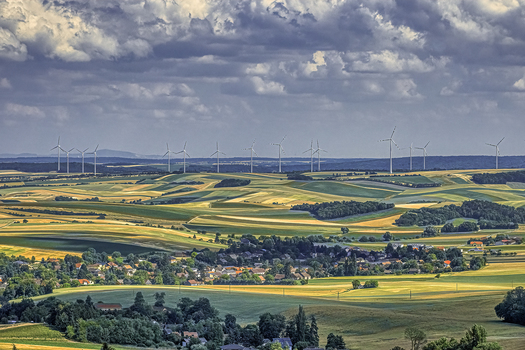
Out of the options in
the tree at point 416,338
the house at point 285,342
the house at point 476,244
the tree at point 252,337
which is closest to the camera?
the tree at point 416,338

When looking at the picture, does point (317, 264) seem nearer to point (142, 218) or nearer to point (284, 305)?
point (284, 305)

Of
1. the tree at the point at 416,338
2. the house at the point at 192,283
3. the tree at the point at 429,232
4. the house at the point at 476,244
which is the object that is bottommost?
the tree at the point at 416,338

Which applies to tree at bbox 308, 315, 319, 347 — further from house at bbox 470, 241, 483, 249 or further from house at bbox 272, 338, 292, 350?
house at bbox 470, 241, 483, 249

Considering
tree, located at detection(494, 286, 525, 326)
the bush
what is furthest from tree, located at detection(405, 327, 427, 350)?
the bush

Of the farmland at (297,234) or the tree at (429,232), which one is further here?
the tree at (429,232)

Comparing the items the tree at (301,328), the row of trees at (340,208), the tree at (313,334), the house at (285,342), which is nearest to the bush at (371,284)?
the tree at (313,334)

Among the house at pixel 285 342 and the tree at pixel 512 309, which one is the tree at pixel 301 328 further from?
the tree at pixel 512 309

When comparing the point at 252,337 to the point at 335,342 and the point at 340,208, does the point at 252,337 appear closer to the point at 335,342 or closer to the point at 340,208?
the point at 335,342

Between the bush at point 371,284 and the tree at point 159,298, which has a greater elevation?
the bush at point 371,284
